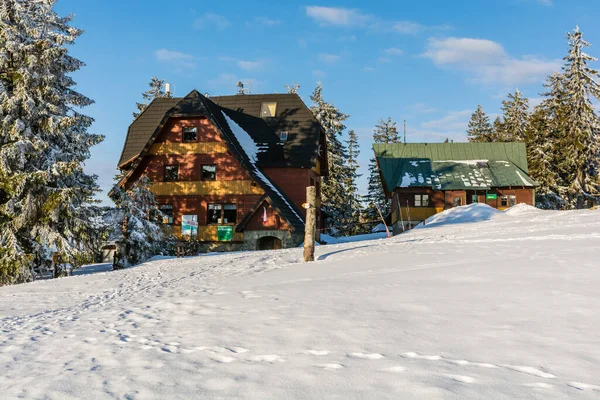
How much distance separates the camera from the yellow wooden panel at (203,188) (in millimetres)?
27656

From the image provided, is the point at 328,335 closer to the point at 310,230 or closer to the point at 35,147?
the point at 310,230

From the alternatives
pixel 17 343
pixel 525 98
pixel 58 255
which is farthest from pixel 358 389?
pixel 525 98

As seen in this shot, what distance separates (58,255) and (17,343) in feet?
40.9

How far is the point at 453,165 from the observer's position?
1727 inches

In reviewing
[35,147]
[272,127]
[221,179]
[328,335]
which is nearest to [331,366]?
[328,335]

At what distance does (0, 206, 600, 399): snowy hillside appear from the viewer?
4629 millimetres

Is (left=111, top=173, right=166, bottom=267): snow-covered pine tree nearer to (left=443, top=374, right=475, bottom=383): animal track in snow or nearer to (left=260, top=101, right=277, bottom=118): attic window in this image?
(left=260, top=101, right=277, bottom=118): attic window

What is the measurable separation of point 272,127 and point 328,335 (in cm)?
2725

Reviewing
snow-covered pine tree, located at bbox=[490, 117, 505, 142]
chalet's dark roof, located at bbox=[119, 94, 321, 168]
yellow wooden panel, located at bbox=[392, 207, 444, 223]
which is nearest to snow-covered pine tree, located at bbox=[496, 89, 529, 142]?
snow-covered pine tree, located at bbox=[490, 117, 505, 142]

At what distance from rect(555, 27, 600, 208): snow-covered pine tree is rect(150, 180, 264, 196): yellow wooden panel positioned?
30983 mm

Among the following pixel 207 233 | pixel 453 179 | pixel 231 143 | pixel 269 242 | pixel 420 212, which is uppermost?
pixel 231 143

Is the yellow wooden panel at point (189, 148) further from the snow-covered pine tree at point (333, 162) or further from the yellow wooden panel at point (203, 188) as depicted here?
the snow-covered pine tree at point (333, 162)

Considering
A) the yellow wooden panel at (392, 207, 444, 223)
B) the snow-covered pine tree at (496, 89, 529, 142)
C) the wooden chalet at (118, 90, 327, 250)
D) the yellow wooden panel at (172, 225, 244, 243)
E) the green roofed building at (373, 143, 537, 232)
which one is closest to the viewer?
the wooden chalet at (118, 90, 327, 250)

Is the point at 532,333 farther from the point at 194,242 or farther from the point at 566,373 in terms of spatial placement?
the point at 194,242
